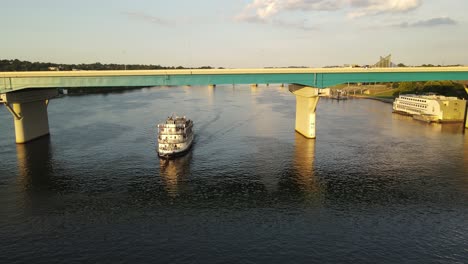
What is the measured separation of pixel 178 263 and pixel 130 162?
37714mm

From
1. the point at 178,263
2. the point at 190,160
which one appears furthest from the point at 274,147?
the point at 178,263

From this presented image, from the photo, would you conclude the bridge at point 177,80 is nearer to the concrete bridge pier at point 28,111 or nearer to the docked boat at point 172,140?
the concrete bridge pier at point 28,111

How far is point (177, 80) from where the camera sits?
7838 centimetres

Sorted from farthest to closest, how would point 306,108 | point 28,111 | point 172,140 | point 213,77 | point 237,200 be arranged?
point 306,108, point 28,111, point 213,77, point 172,140, point 237,200

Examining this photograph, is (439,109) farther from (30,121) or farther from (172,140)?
(30,121)

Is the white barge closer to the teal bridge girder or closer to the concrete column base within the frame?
the teal bridge girder

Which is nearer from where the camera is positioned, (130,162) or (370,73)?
(130,162)

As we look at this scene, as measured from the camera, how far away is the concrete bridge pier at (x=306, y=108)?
84.5m

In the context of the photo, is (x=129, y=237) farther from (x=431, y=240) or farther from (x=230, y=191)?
(x=431, y=240)

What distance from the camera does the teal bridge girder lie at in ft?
247

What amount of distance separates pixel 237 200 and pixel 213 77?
38282 mm

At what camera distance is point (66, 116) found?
129750 mm

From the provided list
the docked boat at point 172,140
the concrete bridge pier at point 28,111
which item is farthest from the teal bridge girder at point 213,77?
the docked boat at point 172,140

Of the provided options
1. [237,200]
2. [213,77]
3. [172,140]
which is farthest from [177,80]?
[237,200]
